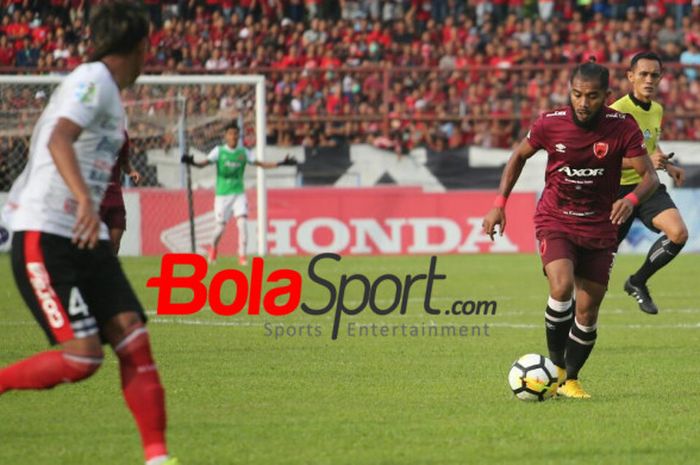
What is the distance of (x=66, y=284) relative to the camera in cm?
589

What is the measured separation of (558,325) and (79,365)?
12.9 feet

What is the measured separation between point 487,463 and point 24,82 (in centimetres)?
1787

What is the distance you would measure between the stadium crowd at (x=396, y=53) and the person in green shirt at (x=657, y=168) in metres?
13.3

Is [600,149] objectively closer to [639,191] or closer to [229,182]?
[639,191]

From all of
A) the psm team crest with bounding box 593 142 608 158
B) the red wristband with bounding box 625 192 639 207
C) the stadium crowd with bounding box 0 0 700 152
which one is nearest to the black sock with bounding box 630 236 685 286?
the psm team crest with bounding box 593 142 608 158

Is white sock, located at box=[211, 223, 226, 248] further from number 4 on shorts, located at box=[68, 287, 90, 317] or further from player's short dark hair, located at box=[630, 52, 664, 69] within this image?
number 4 on shorts, located at box=[68, 287, 90, 317]

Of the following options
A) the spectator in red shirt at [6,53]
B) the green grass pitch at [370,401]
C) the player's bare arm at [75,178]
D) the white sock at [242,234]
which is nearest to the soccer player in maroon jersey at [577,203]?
the green grass pitch at [370,401]

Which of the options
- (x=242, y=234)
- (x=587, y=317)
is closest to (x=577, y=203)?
(x=587, y=317)

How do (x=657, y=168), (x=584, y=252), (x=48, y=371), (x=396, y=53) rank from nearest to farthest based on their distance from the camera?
(x=48, y=371)
(x=584, y=252)
(x=657, y=168)
(x=396, y=53)

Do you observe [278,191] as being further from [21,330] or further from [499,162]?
[21,330]

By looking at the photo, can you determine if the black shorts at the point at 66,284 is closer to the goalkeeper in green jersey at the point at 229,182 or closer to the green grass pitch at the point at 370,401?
the green grass pitch at the point at 370,401

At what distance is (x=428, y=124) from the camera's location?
28750 mm

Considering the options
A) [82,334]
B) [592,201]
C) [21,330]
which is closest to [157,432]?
[82,334]

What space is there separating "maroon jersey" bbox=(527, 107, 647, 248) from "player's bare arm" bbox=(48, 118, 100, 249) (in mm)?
3933
